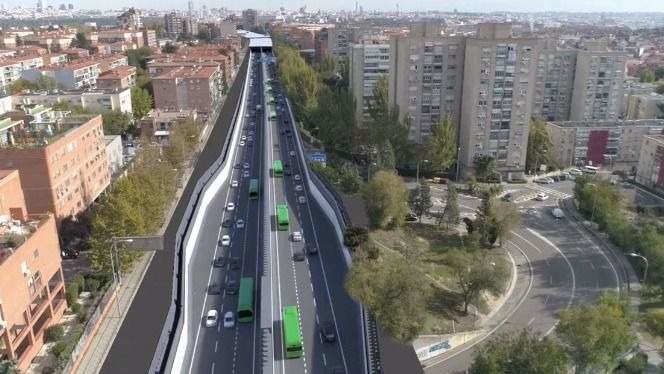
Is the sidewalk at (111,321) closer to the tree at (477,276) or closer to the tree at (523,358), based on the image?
the tree at (523,358)

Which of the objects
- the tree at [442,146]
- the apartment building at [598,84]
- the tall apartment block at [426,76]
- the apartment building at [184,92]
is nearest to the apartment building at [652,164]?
the apartment building at [598,84]

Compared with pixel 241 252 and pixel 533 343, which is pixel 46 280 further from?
pixel 533 343

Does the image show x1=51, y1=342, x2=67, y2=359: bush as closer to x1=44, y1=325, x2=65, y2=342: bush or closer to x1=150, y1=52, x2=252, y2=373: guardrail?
x1=44, y1=325, x2=65, y2=342: bush

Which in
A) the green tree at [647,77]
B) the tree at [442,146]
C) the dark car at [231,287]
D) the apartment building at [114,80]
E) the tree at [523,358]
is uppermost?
the apartment building at [114,80]

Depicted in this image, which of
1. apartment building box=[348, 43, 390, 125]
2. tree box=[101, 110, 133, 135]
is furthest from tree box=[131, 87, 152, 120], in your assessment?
apartment building box=[348, 43, 390, 125]

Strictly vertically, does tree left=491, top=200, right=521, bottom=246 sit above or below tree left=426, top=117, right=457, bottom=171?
below
